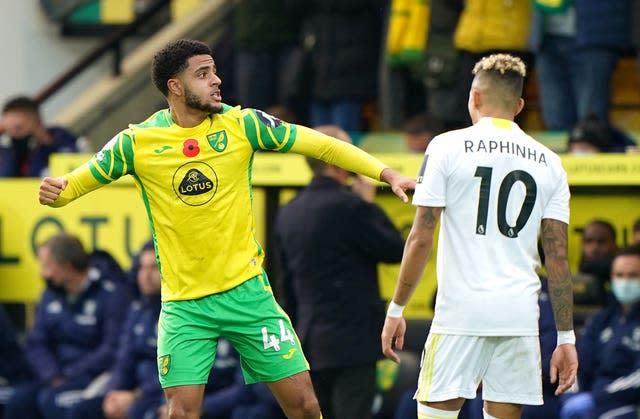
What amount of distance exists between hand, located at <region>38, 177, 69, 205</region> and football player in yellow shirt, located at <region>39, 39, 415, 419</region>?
0.16 ft

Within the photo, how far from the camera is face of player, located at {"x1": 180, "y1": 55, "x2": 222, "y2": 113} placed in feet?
23.9

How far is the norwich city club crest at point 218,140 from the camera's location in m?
7.32

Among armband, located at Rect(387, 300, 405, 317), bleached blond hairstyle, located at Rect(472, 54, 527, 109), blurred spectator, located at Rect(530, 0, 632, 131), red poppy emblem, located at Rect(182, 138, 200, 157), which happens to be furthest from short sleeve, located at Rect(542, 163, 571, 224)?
blurred spectator, located at Rect(530, 0, 632, 131)

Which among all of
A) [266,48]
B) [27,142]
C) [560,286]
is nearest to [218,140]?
[560,286]

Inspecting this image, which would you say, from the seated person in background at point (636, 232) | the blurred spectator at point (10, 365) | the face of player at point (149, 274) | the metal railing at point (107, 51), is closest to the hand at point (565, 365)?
the seated person in background at point (636, 232)

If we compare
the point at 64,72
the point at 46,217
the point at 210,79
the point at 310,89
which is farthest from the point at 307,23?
the point at 210,79

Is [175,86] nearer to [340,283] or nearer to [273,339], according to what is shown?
[273,339]

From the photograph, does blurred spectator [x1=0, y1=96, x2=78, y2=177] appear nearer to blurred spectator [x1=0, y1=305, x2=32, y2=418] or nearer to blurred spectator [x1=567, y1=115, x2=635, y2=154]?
blurred spectator [x1=0, y1=305, x2=32, y2=418]

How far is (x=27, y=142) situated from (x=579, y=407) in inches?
204

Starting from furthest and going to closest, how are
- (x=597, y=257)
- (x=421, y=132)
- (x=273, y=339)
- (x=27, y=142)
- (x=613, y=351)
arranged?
(x=27, y=142)
(x=421, y=132)
(x=597, y=257)
(x=613, y=351)
(x=273, y=339)

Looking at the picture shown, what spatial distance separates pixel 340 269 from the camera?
9078 mm

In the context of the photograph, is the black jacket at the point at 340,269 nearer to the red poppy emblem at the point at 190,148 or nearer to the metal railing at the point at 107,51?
the red poppy emblem at the point at 190,148

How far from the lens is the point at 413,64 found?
12.4 m

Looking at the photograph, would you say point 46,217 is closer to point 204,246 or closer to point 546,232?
point 204,246
